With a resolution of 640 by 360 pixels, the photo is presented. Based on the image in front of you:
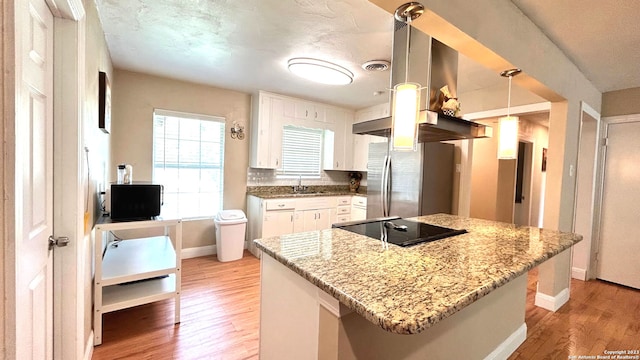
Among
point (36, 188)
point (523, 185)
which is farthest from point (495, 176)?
point (36, 188)

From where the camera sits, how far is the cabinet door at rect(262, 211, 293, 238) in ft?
12.3

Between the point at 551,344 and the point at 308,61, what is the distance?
3.12m

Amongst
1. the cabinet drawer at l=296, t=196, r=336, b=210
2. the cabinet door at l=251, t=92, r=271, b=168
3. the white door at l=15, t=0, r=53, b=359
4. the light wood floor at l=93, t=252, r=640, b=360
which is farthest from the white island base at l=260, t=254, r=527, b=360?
the cabinet door at l=251, t=92, r=271, b=168

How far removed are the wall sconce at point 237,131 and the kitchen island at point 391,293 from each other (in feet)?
9.37

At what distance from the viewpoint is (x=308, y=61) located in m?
2.66

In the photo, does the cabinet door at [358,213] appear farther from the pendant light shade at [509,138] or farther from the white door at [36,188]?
the white door at [36,188]

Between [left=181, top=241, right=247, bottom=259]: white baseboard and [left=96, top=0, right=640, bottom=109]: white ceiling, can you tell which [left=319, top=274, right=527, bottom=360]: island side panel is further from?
[left=181, top=241, right=247, bottom=259]: white baseboard

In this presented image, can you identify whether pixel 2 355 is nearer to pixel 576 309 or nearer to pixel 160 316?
pixel 160 316

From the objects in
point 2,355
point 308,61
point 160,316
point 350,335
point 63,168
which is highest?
point 308,61

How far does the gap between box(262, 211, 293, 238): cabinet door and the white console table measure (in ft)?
4.35

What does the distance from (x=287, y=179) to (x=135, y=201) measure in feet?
8.33

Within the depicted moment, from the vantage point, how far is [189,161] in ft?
12.4

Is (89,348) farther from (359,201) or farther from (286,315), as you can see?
(359,201)

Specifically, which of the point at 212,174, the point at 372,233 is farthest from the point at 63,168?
the point at 212,174
